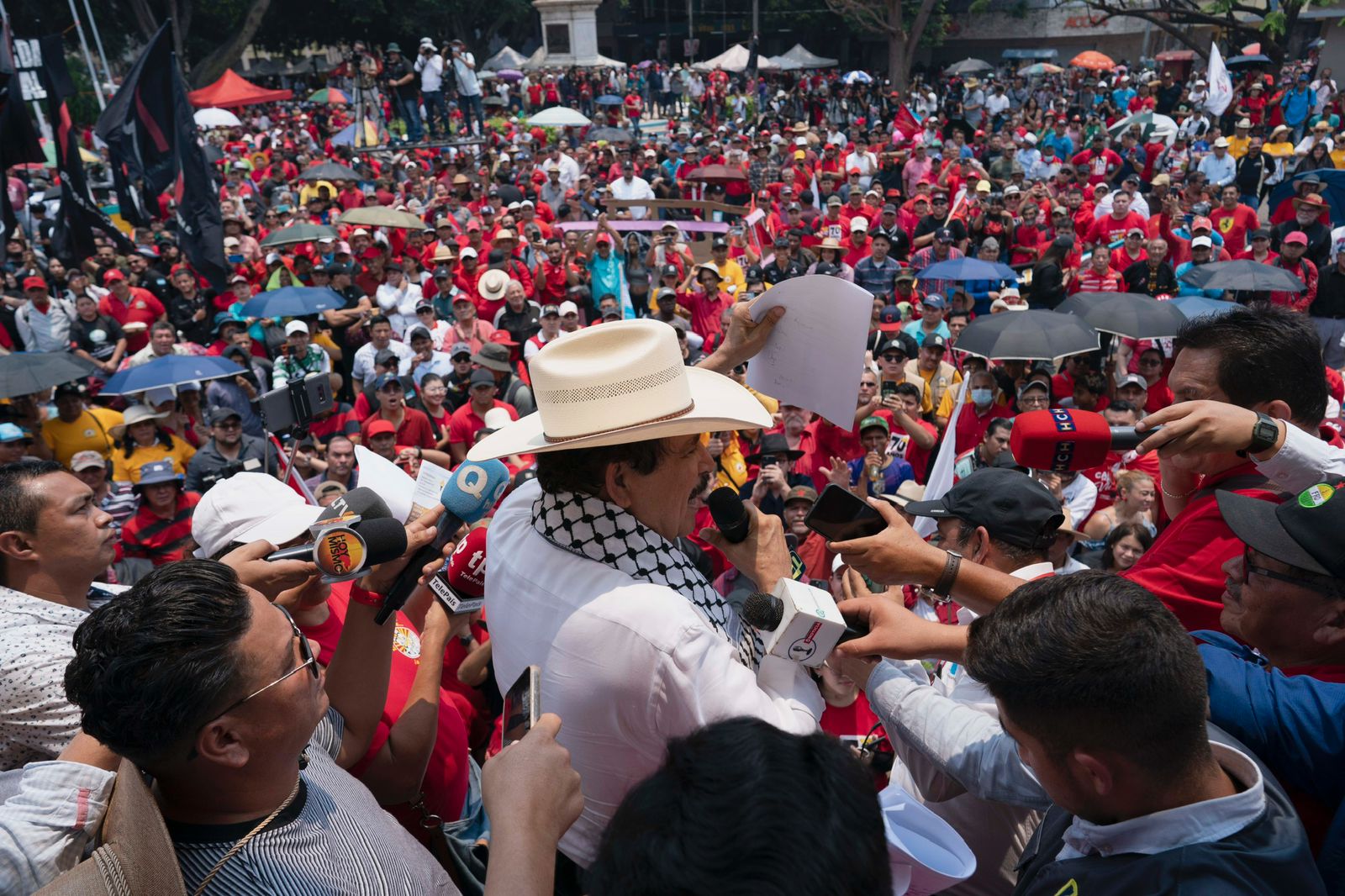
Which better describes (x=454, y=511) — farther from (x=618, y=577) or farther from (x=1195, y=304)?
(x=1195, y=304)

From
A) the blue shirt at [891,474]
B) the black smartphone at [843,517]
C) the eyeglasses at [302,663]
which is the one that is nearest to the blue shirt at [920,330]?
the blue shirt at [891,474]

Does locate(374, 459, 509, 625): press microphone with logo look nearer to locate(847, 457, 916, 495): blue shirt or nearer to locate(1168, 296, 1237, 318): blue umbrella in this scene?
locate(847, 457, 916, 495): blue shirt

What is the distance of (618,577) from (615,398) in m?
0.37

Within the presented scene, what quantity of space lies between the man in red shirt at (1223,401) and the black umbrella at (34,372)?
793 cm

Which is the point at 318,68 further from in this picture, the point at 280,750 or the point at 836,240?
the point at 280,750

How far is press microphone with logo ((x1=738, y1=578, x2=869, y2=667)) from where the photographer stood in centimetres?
191

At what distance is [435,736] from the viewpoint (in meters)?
2.61

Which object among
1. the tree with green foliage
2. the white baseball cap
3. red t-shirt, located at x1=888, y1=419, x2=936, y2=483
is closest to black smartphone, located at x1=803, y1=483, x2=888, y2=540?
the white baseball cap

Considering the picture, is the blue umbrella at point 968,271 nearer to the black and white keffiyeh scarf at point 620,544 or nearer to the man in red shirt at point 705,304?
the man in red shirt at point 705,304

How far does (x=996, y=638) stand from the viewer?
1.73 m

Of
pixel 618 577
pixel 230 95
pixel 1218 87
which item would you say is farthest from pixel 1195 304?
pixel 230 95

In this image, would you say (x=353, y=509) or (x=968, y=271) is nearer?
(x=353, y=509)

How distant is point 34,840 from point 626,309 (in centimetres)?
1058

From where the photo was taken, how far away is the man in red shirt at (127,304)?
11312mm
